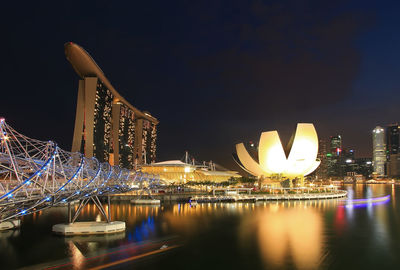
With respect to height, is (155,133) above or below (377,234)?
above

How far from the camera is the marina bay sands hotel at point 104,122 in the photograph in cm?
6600

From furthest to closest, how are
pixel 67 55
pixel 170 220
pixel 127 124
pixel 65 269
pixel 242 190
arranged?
pixel 127 124
pixel 67 55
pixel 242 190
pixel 170 220
pixel 65 269

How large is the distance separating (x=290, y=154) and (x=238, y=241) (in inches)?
1113

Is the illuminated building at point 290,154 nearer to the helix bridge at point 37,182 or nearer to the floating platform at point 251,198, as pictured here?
the floating platform at point 251,198

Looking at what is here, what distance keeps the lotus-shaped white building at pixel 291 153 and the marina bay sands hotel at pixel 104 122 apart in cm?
3149

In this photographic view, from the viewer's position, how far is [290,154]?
151ft

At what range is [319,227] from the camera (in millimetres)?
23766

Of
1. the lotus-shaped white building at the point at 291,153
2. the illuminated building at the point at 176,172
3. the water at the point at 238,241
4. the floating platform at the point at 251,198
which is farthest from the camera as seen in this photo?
the illuminated building at the point at 176,172

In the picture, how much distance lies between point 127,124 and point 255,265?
335 ft

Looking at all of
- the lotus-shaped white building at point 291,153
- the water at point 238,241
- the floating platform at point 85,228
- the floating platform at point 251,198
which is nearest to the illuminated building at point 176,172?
the lotus-shaped white building at point 291,153

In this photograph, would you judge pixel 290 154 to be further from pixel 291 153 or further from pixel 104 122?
pixel 104 122

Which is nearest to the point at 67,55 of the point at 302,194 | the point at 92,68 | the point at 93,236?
the point at 92,68

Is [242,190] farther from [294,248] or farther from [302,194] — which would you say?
[294,248]

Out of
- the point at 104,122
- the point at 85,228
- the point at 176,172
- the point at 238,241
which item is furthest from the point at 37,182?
the point at 104,122
